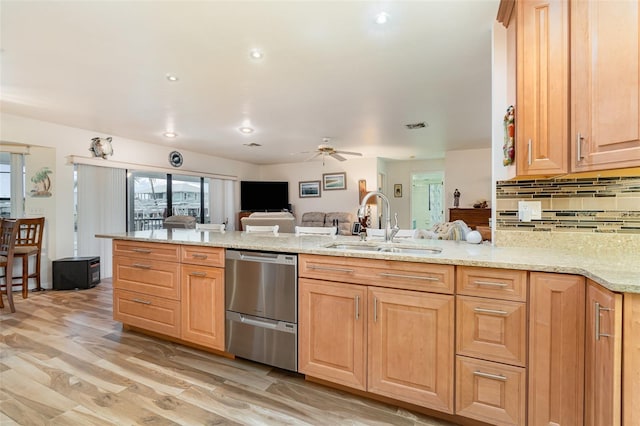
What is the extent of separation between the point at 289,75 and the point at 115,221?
429 centimetres

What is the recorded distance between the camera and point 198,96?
335 centimetres

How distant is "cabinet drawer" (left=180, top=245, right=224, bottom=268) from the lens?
2.25 metres

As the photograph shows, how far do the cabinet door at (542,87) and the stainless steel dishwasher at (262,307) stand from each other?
1.50 meters

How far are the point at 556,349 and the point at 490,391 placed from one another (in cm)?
37

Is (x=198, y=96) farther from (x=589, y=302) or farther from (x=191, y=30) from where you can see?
(x=589, y=302)

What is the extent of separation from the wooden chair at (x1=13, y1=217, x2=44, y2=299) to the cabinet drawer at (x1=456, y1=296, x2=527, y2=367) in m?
4.97

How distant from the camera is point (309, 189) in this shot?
27.3 feet

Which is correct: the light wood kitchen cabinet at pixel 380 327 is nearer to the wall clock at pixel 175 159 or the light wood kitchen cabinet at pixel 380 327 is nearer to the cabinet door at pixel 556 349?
the cabinet door at pixel 556 349

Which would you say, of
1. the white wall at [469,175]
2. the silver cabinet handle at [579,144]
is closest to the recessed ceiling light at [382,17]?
the silver cabinet handle at [579,144]

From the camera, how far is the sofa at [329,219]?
24.3 ft

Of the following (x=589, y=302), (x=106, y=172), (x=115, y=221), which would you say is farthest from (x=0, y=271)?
(x=589, y=302)

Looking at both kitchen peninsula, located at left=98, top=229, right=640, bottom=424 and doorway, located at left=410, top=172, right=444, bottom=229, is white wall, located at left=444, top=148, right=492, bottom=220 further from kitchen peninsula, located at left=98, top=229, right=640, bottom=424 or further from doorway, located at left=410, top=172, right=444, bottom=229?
kitchen peninsula, located at left=98, top=229, right=640, bottom=424

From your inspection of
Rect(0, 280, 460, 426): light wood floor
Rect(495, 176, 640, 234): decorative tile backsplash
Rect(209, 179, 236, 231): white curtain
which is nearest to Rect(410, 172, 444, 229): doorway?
Rect(209, 179, 236, 231): white curtain

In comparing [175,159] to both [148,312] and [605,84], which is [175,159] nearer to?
[148,312]
